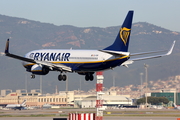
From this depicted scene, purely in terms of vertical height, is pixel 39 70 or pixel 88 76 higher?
pixel 39 70

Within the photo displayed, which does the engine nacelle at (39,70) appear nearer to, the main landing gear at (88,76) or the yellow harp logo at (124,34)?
the main landing gear at (88,76)

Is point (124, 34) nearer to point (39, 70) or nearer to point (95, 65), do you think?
point (95, 65)

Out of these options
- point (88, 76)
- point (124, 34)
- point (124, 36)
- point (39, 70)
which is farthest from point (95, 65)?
point (39, 70)

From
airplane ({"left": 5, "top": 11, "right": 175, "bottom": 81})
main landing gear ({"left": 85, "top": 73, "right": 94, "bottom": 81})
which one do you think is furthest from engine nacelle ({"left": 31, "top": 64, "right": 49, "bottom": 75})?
main landing gear ({"left": 85, "top": 73, "right": 94, "bottom": 81})

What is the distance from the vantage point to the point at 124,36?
290ft

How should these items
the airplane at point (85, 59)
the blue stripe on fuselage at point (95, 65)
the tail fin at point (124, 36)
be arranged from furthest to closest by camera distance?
the blue stripe on fuselage at point (95, 65), the airplane at point (85, 59), the tail fin at point (124, 36)

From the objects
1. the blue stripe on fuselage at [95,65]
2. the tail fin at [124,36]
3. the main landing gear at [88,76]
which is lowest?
the main landing gear at [88,76]

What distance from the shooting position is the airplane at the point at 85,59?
3477 inches

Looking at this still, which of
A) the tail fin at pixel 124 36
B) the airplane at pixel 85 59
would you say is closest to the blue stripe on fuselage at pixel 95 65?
the airplane at pixel 85 59

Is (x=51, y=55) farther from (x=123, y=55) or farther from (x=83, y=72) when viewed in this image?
(x=123, y=55)

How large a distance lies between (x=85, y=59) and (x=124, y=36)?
9.12 m

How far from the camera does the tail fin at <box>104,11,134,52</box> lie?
87.9 meters

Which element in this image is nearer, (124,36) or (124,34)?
(124,34)

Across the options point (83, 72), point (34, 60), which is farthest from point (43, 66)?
point (83, 72)
